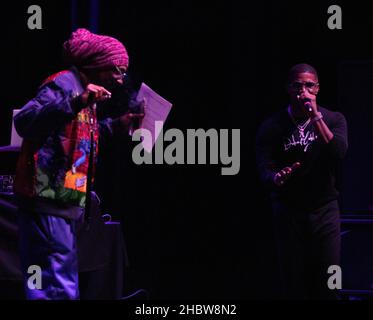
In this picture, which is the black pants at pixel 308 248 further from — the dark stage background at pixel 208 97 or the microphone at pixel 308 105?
the dark stage background at pixel 208 97

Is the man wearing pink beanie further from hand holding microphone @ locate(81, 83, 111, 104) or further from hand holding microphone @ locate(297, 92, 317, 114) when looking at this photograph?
hand holding microphone @ locate(297, 92, 317, 114)

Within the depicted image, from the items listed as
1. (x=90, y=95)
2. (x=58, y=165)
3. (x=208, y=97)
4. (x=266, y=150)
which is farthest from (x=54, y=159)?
(x=208, y=97)

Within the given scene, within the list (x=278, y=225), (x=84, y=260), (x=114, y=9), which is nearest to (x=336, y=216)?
(x=278, y=225)

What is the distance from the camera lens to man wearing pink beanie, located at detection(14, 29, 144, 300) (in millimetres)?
2658

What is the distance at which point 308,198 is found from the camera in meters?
3.72

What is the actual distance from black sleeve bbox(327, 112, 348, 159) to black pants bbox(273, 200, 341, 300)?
0.89ft

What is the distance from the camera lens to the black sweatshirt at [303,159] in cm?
372

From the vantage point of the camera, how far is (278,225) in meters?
3.80

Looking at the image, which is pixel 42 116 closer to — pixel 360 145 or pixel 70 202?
pixel 70 202

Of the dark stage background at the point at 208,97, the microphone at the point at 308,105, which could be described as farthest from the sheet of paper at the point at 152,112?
the dark stage background at the point at 208,97

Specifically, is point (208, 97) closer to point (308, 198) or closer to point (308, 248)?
point (308, 198)

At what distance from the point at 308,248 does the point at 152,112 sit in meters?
1.22

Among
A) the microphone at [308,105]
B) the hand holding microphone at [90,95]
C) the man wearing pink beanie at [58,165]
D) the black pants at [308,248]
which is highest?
the microphone at [308,105]

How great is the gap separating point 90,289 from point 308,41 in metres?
2.35
